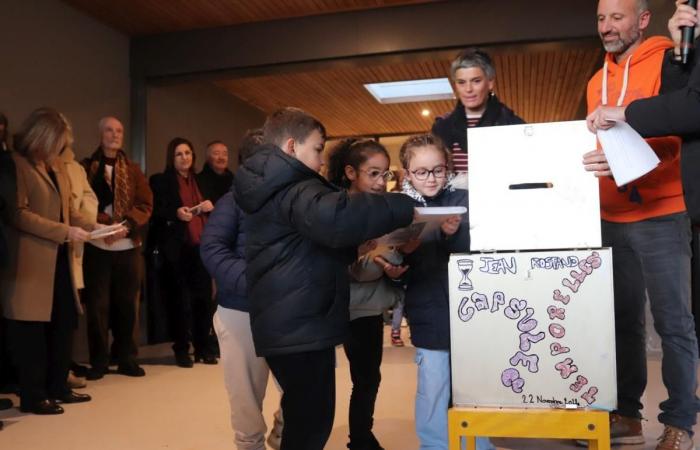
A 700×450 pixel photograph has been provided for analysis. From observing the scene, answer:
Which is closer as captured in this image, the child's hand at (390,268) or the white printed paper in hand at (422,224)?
the white printed paper in hand at (422,224)

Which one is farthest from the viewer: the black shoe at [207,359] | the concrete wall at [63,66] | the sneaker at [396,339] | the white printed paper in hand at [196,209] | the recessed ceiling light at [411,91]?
the recessed ceiling light at [411,91]

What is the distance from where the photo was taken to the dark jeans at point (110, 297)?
Answer: 419 centimetres

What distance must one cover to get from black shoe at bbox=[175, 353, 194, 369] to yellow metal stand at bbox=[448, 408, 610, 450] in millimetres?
A: 3216

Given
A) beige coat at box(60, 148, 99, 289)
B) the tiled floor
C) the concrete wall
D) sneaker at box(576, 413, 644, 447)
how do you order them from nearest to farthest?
sneaker at box(576, 413, 644, 447) < the tiled floor < beige coat at box(60, 148, 99, 289) < the concrete wall

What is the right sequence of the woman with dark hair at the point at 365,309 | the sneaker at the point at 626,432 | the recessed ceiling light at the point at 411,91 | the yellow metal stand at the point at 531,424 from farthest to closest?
the recessed ceiling light at the point at 411,91, the sneaker at the point at 626,432, the woman with dark hair at the point at 365,309, the yellow metal stand at the point at 531,424

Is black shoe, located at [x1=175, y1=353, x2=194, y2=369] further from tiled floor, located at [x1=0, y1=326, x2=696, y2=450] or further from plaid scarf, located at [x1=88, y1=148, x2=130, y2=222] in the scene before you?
plaid scarf, located at [x1=88, y1=148, x2=130, y2=222]

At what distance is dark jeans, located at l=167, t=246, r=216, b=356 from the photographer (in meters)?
4.70

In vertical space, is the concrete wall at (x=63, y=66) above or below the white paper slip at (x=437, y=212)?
above

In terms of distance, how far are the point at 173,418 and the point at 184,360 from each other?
1524mm

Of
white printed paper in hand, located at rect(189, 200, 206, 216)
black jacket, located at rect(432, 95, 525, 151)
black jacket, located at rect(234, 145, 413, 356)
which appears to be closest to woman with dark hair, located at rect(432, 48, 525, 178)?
black jacket, located at rect(432, 95, 525, 151)

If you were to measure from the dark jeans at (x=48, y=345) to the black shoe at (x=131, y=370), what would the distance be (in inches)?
30.8

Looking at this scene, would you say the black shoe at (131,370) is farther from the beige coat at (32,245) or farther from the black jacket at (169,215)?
the beige coat at (32,245)

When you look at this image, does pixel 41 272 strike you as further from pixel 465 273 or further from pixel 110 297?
pixel 465 273

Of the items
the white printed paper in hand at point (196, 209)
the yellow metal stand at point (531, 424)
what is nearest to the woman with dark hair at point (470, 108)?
the yellow metal stand at point (531, 424)
